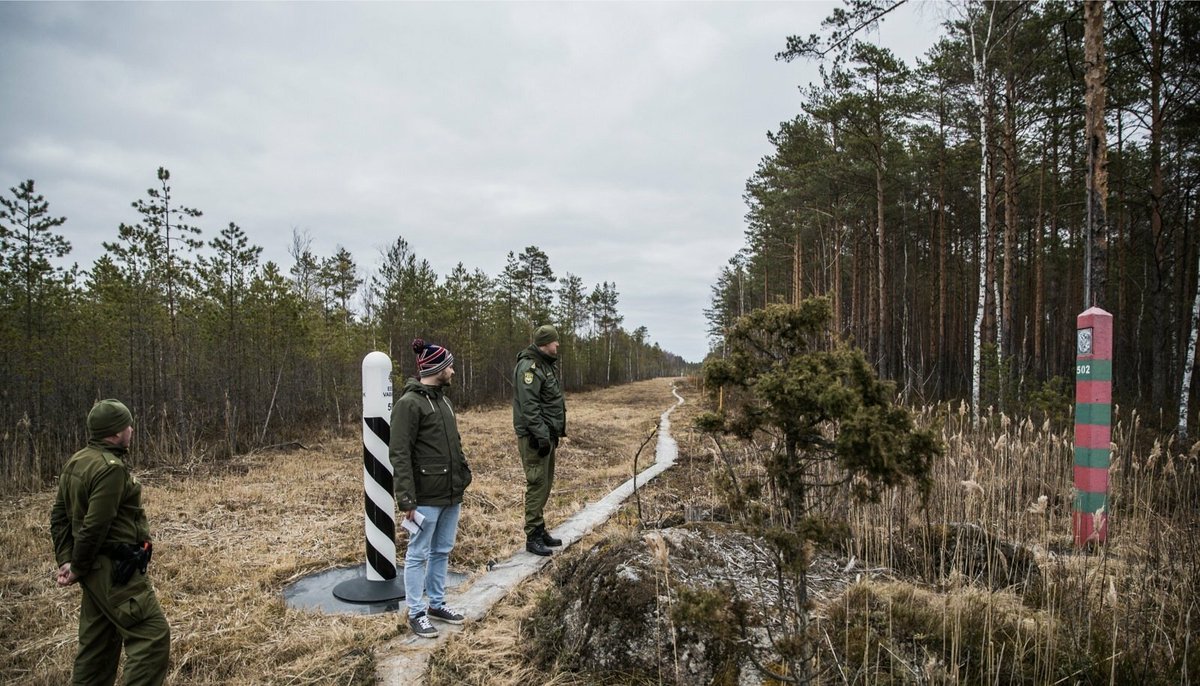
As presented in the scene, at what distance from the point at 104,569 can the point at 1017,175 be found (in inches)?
848

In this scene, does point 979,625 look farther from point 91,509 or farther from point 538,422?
point 91,509

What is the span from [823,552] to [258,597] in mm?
4259

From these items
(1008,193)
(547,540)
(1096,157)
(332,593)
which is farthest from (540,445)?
(1008,193)

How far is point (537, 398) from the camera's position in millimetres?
5312

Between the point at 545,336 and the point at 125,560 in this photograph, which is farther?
the point at 545,336

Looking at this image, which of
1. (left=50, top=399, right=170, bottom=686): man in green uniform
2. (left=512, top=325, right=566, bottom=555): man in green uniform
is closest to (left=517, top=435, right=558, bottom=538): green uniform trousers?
(left=512, top=325, right=566, bottom=555): man in green uniform

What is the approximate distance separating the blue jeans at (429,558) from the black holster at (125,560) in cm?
140

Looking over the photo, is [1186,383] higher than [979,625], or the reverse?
[1186,383]

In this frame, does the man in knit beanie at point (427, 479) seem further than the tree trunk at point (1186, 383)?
No

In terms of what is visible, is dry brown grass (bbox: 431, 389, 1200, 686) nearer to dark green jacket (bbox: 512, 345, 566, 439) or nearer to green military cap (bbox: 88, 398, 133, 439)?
dark green jacket (bbox: 512, 345, 566, 439)

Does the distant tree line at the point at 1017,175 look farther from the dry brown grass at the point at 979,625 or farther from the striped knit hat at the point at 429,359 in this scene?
the striped knit hat at the point at 429,359

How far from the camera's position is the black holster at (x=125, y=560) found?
107 inches

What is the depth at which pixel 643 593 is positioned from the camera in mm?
2828

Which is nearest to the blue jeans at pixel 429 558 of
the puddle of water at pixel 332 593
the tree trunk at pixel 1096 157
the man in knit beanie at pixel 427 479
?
the man in knit beanie at pixel 427 479
